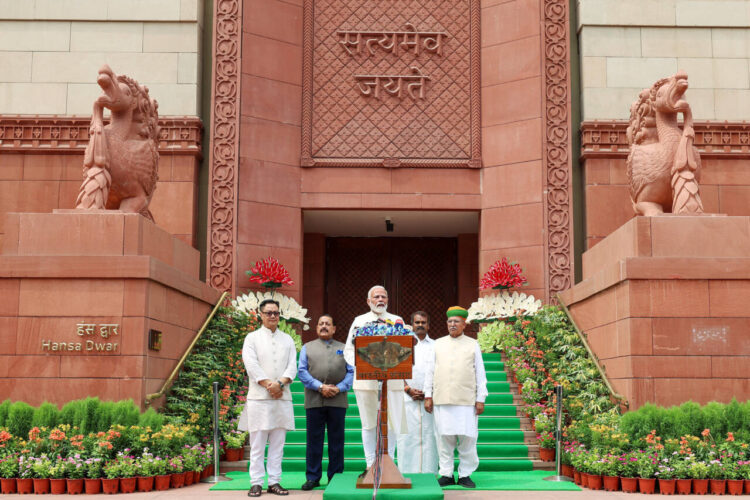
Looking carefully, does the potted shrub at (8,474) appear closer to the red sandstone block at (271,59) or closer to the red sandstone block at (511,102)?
the red sandstone block at (271,59)

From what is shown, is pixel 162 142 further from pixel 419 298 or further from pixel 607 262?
pixel 607 262

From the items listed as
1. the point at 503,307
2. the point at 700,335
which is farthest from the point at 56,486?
the point at 503,307

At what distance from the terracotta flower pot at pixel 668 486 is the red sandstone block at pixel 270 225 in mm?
8470

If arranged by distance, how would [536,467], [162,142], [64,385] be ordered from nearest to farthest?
[64,385] < [536,467] < [162,142]

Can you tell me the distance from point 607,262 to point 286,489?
4917 mm

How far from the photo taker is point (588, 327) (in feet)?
35.8

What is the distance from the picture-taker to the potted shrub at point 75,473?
307 inches

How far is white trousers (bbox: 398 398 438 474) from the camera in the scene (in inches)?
335

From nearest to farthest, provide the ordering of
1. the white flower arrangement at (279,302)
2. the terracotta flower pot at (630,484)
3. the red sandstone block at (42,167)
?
1. the terracotta flower pot at (630,484)
2. the white flower arrangement at (279,302)
3. the red sandstone block at (42,167)

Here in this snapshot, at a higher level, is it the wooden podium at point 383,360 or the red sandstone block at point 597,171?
the red sandstone block at point 597,171

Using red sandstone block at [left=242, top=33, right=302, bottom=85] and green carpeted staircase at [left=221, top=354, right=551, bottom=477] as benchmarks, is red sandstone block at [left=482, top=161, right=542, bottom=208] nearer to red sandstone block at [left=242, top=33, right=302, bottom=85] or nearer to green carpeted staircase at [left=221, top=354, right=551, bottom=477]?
red sandstone block at [left=242, top=33, right=302, bottom=85]

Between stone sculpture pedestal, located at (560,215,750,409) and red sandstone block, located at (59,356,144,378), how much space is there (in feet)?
17.2

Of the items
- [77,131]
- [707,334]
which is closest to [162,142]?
[77,131]

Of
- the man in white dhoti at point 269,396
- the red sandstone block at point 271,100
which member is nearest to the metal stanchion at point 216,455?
the man in white dhoti at point 269,396
